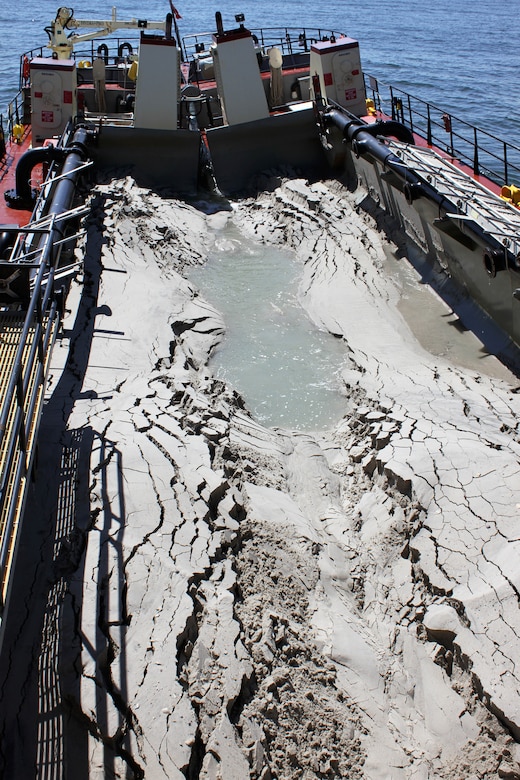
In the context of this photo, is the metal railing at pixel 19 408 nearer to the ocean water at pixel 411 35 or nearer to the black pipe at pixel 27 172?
the black pipe at pixel 27 172

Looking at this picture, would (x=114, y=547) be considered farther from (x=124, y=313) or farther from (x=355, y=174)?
(x=355, y=174)

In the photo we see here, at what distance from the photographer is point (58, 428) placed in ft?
19.4

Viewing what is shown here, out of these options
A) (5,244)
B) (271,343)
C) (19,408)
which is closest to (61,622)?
(19,408)

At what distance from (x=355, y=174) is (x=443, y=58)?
28567 millimetres

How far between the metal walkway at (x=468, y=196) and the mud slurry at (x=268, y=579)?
6.24 ft

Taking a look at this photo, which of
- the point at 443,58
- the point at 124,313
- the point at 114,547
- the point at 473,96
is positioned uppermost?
the point at 443,58

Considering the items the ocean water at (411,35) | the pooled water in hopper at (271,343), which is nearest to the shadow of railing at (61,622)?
the pooled water in hopper at (271,343)

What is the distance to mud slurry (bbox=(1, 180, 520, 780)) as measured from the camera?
12.3ft

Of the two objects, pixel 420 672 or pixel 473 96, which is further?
pixel 473 96

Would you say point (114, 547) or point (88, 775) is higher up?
point (114, 547)

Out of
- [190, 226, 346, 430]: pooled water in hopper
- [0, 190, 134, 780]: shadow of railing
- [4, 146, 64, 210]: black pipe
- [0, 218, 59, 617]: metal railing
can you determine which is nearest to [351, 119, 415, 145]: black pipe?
[190, 226, 346, 430]: pooled water in hopper

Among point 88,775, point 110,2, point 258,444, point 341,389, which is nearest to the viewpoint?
point 88,775

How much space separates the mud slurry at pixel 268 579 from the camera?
374 centimetres

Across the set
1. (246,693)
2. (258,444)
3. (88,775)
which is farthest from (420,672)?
(258,444)
